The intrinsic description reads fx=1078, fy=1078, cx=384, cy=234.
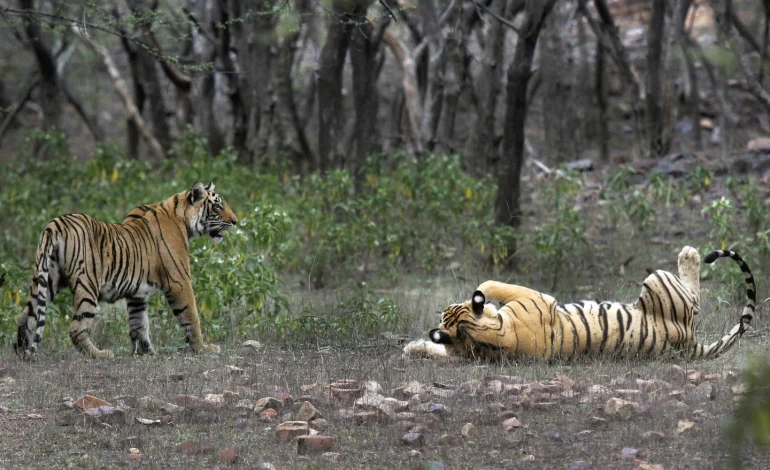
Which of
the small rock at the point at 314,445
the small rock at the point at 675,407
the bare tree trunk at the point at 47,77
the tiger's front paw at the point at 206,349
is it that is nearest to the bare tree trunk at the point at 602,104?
the bare tree trunk at the point at 47,77

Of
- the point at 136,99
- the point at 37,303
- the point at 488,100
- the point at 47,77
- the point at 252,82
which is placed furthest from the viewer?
the point at 136,99

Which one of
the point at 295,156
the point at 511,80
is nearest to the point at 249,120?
the point at 295,156

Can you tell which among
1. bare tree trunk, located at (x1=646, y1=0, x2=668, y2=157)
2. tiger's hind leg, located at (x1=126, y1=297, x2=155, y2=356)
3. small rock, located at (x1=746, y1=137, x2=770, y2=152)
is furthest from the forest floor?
bare tree trunk, located at (x1=646, y1=0, x2=668, y2=157)

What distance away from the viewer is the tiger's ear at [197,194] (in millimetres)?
8047

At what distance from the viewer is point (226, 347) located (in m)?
7.82

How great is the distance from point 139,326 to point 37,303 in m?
0.91

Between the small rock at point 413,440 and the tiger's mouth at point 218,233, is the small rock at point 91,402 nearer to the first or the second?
the small rock at point 413,440

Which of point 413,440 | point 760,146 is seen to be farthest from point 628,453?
point 760,146

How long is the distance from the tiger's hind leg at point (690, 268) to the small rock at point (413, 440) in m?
2.67

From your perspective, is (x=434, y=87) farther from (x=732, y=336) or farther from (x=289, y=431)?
(x=289, y=431)

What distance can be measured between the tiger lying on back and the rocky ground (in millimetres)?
113

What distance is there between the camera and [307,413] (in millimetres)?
5398

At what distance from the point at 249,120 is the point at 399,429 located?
1312 cm

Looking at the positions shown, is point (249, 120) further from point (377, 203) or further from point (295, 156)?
point (377, 203)
